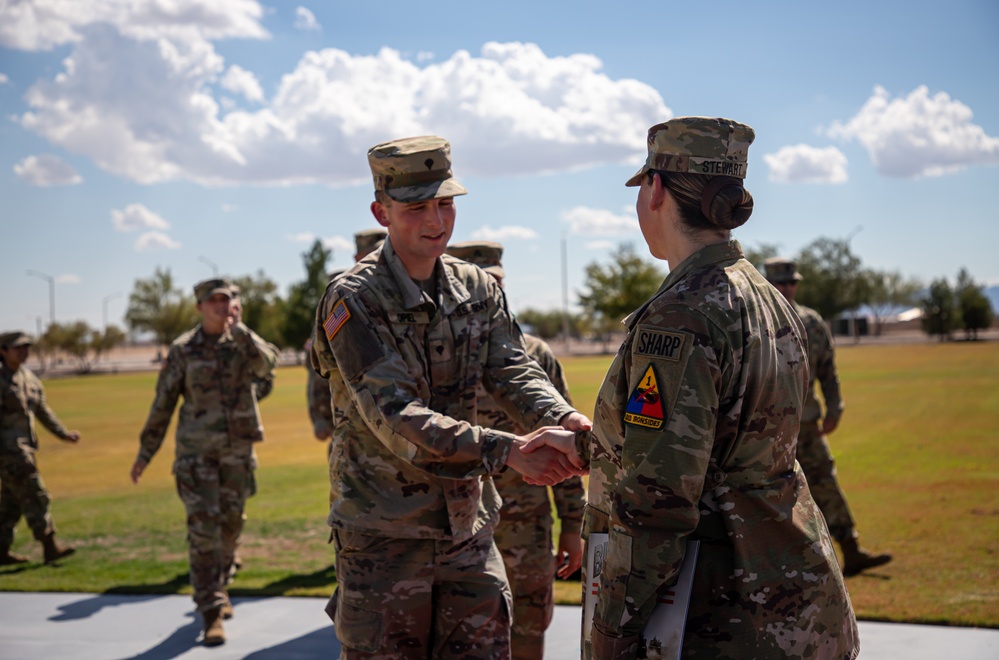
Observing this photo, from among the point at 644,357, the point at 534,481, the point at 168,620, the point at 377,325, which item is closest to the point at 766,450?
the point at 644,357

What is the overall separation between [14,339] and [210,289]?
4.38m

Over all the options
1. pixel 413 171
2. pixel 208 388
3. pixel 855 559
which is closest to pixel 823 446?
pixel 855 559

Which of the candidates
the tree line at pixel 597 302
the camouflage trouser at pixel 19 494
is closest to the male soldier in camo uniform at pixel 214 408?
the camouflage trouser at pixel 19 494

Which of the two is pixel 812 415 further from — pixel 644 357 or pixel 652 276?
pixel 652 276

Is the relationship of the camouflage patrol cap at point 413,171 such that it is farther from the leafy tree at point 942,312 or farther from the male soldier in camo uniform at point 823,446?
the leafy tree at point 942,312

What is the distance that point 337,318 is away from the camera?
3.56 meters

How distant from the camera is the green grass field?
7551mm

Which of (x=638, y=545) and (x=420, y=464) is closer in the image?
(x=638, y=545)

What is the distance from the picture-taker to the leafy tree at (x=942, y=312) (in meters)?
68.9

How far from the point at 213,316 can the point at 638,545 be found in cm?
588

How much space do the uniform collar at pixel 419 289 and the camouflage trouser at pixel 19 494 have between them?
7714mm

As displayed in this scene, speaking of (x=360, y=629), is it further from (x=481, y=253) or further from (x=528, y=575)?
(x=481, y=253)

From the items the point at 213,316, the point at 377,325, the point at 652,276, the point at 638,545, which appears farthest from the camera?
the point at 652,276

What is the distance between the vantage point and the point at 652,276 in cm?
7906
